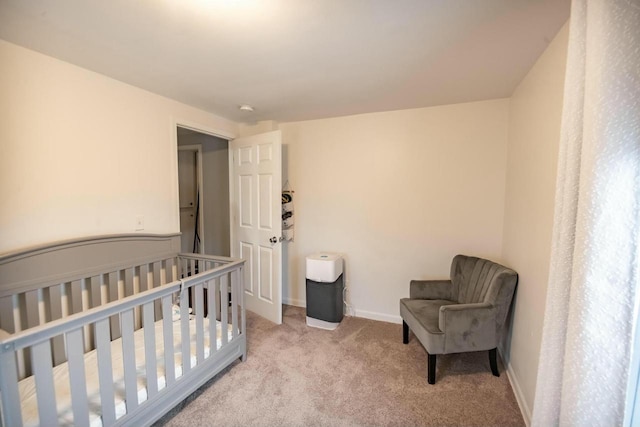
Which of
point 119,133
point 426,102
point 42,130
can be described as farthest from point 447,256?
point 42,130

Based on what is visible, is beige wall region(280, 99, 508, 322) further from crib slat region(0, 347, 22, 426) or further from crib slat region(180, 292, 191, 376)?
crib slat region(0, 347, 22, 426)

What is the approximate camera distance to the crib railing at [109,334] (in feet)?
3.43

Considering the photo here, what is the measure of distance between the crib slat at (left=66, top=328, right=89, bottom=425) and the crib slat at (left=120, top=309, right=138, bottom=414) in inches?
6.8

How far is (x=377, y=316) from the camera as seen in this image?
294cm

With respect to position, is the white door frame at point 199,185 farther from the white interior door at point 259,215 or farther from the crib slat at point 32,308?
the crib slat at point 32,308

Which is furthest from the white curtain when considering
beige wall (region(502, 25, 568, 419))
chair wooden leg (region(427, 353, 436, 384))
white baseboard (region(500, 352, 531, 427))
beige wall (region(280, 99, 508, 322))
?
beige wall (region(280, 99, 508, 322))

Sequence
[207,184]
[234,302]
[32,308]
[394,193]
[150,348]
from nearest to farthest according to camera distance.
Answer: [150,348]
[32,308]
[234,302]
[394,193]
[207,184]

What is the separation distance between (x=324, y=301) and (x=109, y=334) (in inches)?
69.5

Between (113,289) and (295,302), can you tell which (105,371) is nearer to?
(113,289)

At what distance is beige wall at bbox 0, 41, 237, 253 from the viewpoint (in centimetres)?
154

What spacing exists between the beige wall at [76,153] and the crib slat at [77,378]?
851mm

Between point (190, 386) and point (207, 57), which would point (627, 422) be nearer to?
point (190, 386)

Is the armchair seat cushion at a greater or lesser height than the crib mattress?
greater

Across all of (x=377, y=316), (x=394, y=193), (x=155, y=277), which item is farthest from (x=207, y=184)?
(x=377, y=316)
